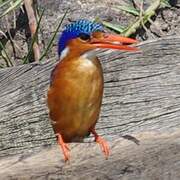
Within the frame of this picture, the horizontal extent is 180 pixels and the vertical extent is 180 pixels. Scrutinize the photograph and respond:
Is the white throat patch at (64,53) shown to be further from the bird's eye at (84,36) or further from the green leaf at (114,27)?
the green leaf at (114,27)

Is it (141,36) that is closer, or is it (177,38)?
(177,38)

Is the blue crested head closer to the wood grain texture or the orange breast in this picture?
the orange breast

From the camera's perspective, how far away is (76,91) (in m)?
2.26

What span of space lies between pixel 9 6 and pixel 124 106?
633 millimetres

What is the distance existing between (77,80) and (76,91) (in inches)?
1.3

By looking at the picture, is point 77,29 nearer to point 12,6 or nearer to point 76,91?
point 76,91

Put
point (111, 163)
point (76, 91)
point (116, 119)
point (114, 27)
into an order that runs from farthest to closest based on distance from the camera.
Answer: point (114, 27), point (116, 119), point (76, 91), point (111, 163)

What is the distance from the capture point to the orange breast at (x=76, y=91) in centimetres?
226

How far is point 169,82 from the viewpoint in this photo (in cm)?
291

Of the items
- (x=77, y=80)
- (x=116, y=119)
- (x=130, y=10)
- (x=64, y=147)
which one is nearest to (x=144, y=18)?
(x=130, y=10)

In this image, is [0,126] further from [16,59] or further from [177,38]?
[177,38]

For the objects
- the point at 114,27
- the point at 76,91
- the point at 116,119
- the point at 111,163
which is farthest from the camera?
the point at 114,27

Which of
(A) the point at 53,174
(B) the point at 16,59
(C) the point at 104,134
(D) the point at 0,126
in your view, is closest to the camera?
(A) the point at 53,174

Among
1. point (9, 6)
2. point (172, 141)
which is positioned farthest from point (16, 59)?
point (172, 141)
